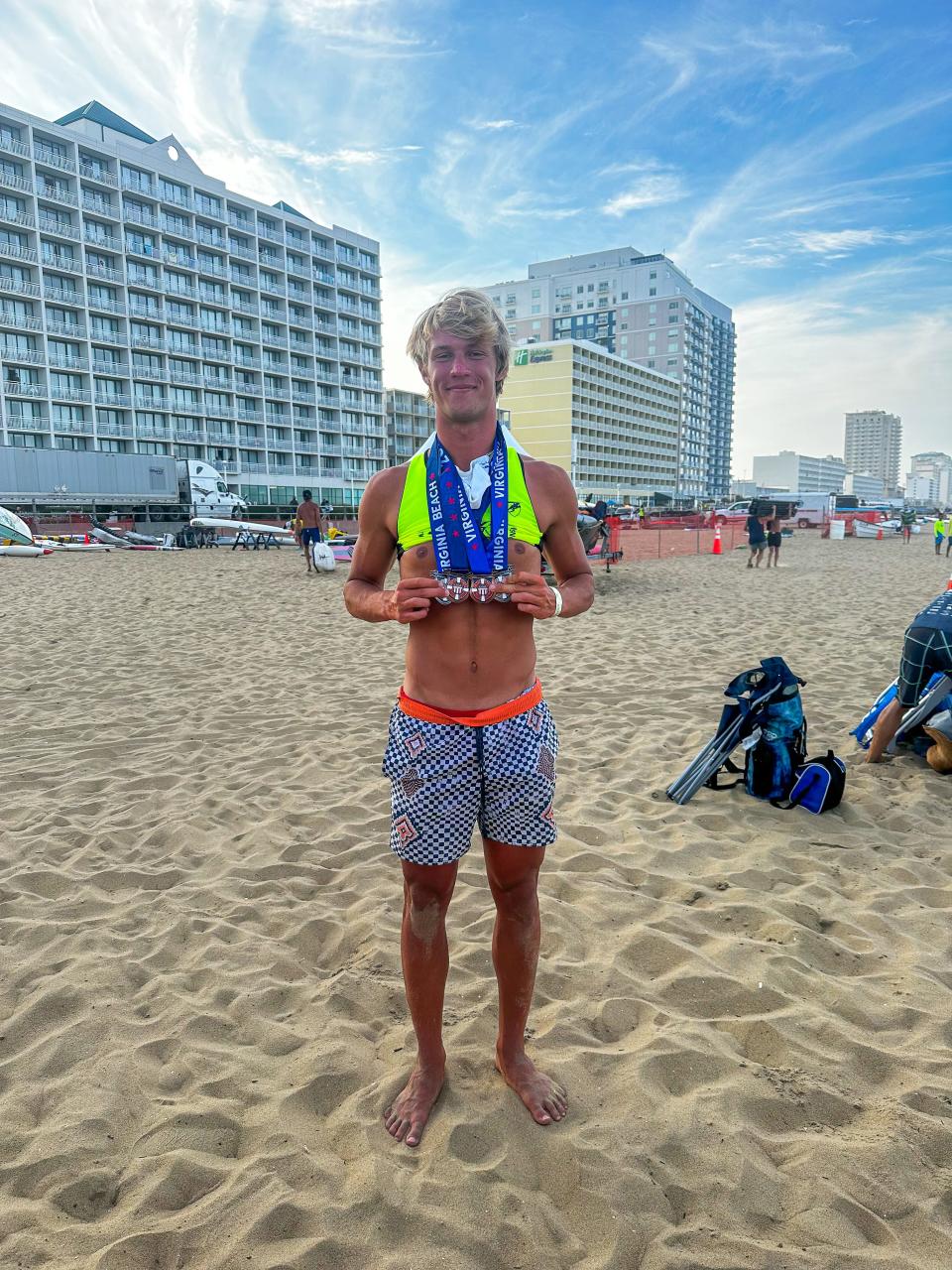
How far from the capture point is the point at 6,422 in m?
48.8

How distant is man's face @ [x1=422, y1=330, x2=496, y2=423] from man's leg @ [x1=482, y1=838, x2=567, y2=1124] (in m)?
1.27

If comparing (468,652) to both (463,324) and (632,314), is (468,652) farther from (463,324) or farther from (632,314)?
(632,314)

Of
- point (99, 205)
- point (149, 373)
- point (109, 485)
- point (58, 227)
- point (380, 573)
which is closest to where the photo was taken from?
point (380, 573)

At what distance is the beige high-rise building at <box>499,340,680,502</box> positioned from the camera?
111312 millimetres

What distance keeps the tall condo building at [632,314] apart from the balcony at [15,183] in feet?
310

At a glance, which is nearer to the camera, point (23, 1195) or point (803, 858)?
point (23, 1195)

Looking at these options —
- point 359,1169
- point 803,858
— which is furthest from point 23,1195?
point 803,858

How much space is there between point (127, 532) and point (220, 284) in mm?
42696

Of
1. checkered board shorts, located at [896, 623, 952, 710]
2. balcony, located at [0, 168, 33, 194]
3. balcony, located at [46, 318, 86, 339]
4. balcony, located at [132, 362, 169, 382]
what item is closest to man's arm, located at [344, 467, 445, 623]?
checkered board shorts, located at [896, 623, 952, 710]

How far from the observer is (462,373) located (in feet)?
7.00

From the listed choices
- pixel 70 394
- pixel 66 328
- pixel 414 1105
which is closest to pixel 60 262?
pixel 66 328

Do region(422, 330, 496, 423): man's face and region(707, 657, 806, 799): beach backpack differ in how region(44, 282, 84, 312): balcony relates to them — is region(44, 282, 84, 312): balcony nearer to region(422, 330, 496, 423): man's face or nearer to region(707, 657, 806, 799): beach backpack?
region(707, 657, 806, 799): beach backpack

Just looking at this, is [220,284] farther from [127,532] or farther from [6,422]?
[127,532]

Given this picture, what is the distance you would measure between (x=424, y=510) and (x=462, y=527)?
137 millimetres
